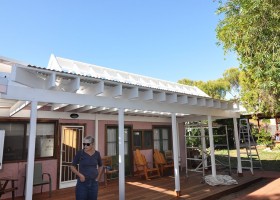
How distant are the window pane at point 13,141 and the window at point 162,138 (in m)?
6.03

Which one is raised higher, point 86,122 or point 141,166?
point 86,122

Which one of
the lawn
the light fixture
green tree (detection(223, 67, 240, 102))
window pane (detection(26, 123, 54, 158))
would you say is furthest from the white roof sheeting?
green tree (detection(223, 67, 240, 102))

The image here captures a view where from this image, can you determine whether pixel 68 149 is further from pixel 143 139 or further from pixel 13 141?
pixel 143 139

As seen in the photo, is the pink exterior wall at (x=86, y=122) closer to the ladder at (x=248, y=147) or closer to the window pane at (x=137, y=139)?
the window pane at (x=137, y=139)

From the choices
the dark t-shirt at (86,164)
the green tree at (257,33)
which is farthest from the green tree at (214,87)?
the dark t-shirt at (86,164)

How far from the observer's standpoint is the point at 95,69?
9.68 meters

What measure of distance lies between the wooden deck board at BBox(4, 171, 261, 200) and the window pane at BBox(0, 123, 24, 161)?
1.22m

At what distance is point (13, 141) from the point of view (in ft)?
21.7

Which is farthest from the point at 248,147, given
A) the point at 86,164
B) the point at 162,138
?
the point at 86,164

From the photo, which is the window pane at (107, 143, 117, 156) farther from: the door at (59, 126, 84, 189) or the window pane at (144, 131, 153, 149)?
the window pane at (144, 131, 153, 149)

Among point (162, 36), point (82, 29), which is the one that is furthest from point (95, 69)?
point (162, 36)

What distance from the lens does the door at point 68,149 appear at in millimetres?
7559

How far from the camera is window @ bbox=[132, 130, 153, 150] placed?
989 centimetres

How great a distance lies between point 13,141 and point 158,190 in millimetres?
4699
